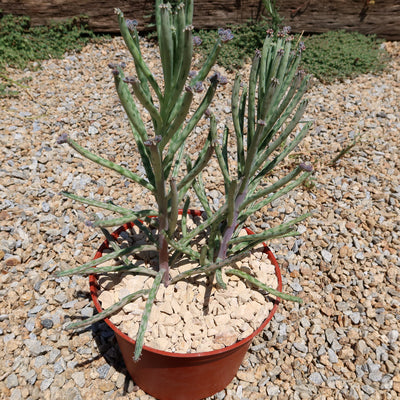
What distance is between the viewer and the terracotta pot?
5.66 ft

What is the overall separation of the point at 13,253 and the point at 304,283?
1.94 m

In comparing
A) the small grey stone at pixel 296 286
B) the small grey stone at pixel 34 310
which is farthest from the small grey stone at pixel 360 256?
the small grey stone at pixel 34 310

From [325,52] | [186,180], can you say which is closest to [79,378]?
[186,180]

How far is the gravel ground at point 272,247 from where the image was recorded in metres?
2.24

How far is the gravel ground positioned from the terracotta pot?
0.19 meters

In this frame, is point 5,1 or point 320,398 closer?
point 320,398

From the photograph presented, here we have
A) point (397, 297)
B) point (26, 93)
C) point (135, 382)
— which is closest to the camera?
point (135, 382)

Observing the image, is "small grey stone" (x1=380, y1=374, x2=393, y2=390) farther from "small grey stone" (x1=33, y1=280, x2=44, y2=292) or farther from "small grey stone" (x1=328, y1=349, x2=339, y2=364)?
"small grey stone" (x1=33, y1=280, x2=44, y2=292)

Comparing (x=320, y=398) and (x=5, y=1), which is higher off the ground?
(x=5, y=1)

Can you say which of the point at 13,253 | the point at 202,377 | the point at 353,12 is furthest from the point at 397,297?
the point at 353,12

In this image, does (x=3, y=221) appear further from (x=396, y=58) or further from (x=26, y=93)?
(x=396, y=58)

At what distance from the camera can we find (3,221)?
277cm

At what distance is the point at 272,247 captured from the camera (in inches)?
112

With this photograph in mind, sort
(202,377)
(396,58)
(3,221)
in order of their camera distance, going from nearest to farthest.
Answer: (202,377) → (3,221) → (396,58)
